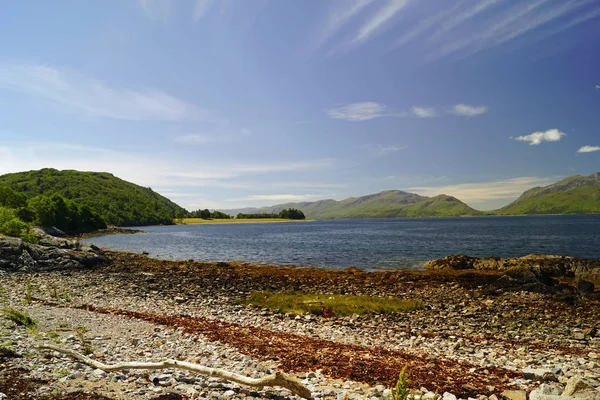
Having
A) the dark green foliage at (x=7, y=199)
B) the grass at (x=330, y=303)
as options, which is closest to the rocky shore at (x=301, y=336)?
the grass at (x=330, y=303)

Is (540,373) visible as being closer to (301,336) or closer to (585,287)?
(301,336)

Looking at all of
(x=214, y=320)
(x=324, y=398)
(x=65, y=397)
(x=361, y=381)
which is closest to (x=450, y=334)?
(x=361, y=381)

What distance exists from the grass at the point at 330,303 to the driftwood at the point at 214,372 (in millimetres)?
13739

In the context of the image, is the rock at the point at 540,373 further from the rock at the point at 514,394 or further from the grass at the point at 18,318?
the grass at the point at 18,318

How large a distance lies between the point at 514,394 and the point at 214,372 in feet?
28.2

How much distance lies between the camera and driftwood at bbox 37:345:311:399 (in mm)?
8766

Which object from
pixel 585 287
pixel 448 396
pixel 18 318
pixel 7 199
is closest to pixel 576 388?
pixel 448 396

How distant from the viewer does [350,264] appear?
1965 inches

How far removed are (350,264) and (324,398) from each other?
41.9 meters

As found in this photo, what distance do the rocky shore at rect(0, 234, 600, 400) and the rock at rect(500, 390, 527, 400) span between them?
3cm

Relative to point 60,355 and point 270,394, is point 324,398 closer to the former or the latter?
point 270,394

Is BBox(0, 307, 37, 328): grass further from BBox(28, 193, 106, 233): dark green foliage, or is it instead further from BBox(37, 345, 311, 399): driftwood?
BBox(28, 193, 106, 233): dark green foliage

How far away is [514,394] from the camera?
9203mm

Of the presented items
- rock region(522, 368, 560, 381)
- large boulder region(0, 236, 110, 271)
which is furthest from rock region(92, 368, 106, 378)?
large boulder region(0, 236, 110, 271)
